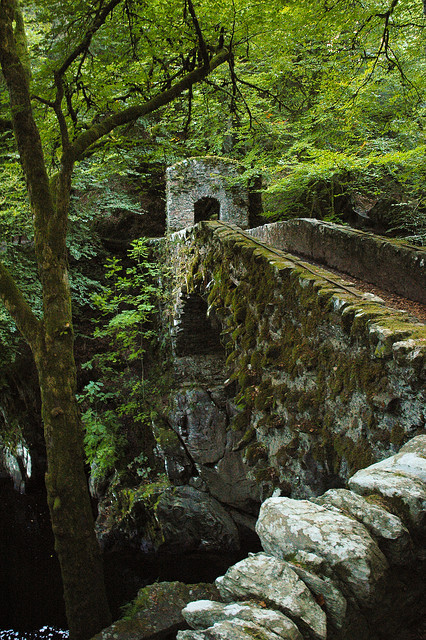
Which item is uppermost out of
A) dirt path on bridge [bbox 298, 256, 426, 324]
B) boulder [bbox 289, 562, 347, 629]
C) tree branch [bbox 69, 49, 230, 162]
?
tree branch [bbox 69, 49, 230, 162]

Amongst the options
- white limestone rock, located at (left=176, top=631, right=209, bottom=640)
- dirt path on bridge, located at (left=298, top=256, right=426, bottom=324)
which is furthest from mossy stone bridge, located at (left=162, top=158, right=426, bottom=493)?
white limestone rock, located at (left=176, top=631, right=209, bottom=640)

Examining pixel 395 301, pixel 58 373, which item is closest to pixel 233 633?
pixel 58 373

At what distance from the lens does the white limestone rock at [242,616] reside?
1.26 metres

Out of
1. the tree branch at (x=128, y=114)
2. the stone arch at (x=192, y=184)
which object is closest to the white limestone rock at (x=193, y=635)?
the tree branch at (x=128, y=114)

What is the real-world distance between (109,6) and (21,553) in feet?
28.8

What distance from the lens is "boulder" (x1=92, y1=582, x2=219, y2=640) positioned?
4102mm

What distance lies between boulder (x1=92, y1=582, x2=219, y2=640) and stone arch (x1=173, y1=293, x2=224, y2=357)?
178 inches

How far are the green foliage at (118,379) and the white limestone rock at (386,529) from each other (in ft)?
22.5

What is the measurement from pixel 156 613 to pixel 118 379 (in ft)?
21.0

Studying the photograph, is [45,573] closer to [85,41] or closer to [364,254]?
[364,254]

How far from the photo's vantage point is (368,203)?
12055mm

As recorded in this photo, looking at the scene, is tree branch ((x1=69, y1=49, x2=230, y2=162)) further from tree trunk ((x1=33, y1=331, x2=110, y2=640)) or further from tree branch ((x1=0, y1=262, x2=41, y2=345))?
tree trunk ((x1=33, y1=331, x2=110, y2=640))

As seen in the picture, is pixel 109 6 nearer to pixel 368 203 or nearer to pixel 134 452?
pixel 134 452

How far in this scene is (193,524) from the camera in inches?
319
